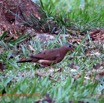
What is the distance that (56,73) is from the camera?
18.5ft

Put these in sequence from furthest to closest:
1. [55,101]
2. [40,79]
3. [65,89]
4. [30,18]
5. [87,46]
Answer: [30,18], [87,46], [40,79], [65,89], [55,101]

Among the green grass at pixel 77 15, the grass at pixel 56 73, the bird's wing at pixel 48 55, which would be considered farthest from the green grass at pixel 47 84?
the green grass at pixel 77 15

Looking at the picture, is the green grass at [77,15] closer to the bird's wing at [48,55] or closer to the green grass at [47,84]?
the green grass at [47,84]

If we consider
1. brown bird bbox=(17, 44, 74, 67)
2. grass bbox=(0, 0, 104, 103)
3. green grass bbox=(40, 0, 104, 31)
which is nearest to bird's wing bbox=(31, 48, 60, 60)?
brown bird bbox=(17, 44, 74, 67)

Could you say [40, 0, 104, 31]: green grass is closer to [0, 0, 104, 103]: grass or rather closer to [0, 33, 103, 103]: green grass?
[0, 0, 104, 103]: grass

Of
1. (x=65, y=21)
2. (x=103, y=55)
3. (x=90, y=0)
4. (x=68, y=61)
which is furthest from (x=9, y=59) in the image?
(x=90, y=0)

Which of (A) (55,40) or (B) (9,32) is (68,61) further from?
(B) (9,32)

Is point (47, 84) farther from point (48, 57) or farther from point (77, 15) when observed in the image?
point (77, 15)

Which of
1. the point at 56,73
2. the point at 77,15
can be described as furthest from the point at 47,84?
the point at 77,15

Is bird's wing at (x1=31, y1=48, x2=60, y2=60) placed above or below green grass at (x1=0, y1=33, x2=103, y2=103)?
above

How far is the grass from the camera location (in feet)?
14.5

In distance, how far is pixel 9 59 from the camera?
6734mm

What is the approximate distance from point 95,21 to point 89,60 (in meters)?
2.27

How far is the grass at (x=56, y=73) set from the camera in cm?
442
